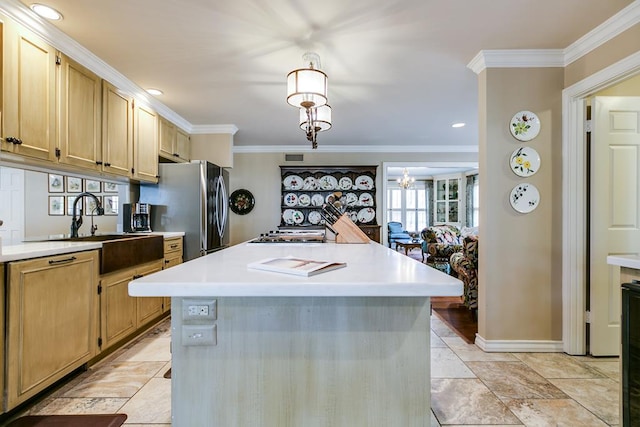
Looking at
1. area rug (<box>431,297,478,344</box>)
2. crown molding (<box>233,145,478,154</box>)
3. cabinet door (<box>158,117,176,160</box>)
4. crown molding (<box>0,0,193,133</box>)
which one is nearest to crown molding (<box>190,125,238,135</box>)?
cabinet door (<box>158,117,176,160</box>)

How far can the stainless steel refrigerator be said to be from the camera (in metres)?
3.55

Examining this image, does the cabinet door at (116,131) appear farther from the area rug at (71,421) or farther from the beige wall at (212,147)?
the area rug at (71,421)

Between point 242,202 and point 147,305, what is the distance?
9.75 ft

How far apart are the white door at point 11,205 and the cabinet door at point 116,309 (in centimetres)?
64

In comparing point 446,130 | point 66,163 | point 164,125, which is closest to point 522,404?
point 66,163

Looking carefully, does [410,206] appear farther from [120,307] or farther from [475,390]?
[120,307]

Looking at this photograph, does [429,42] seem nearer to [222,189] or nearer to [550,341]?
[550,341]

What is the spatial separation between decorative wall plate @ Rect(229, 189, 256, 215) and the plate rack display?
1.86 ft

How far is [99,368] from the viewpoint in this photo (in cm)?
226

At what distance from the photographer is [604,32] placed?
214cm

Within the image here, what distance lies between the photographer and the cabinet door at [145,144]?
3.17 metres

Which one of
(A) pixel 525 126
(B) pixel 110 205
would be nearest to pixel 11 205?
(B) pixel 110 205

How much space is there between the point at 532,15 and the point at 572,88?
0.80 m

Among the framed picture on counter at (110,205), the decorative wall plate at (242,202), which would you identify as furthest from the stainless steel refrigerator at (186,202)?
the decorative wall plate at (242,202)
